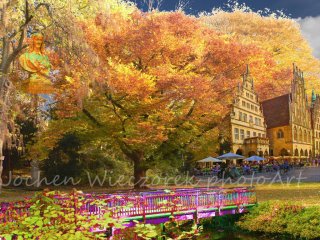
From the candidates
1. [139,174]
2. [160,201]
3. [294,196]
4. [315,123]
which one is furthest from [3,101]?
[315,123]

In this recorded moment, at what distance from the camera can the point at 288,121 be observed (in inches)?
2699

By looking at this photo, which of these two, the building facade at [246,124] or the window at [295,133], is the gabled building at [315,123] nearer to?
the window at [295,133]

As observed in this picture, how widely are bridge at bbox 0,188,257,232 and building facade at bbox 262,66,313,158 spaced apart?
48.4 m

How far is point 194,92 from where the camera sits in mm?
25281

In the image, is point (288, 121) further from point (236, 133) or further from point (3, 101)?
point (3, 101)

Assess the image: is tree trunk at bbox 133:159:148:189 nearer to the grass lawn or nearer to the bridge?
the grass lawn

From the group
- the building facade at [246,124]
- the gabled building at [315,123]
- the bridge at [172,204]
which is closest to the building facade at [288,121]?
the gabled building at [315,123]

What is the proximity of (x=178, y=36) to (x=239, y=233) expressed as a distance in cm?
1374

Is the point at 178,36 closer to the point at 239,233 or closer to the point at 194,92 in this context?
the point at 194,92

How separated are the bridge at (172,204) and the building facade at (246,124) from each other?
30766 mm

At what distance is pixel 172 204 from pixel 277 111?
5992 cm

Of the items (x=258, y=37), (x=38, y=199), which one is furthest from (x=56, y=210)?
(x=258, y=37)

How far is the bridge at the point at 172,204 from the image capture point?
576 inches

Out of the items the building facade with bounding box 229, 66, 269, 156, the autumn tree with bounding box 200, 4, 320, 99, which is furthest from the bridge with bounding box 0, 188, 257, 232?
the autumn tree with bounding box 200, 4, 320, 99
